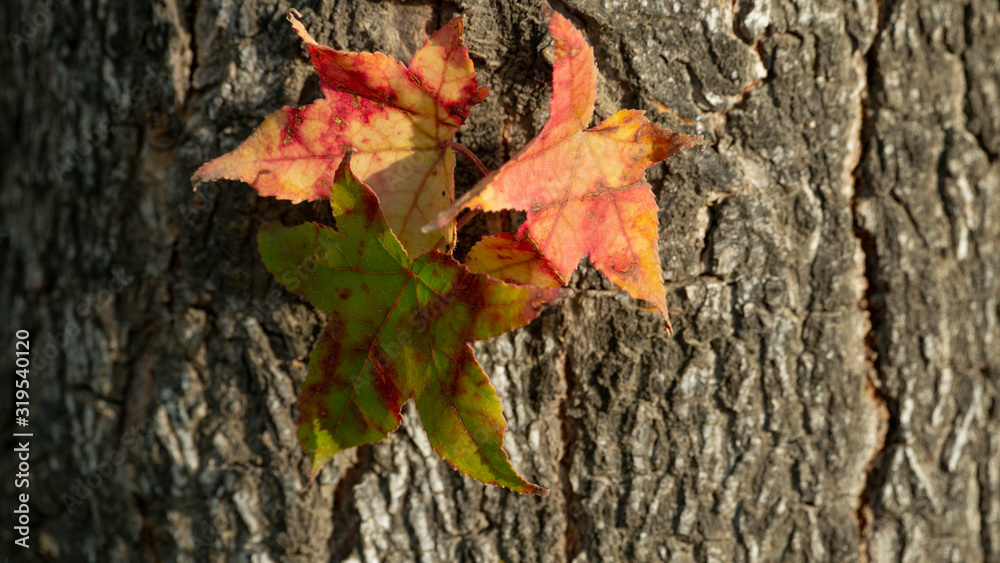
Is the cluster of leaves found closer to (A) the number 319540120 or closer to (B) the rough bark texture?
(B) the rough bark texture

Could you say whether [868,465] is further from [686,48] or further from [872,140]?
[686,48]

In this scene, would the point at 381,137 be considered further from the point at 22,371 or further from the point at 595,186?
the point at 22,371

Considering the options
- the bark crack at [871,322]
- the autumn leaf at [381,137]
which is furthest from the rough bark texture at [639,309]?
the autumn leaf at [381,137]

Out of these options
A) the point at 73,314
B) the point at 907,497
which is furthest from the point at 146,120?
the point at 907,497

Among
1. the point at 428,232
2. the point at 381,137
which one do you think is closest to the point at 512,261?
the point at 428,232

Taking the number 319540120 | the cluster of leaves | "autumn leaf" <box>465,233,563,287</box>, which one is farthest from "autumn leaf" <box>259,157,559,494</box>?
the number 319540120

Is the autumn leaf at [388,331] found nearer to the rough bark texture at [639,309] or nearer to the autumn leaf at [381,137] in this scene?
the autumn leaf at [381,137]
